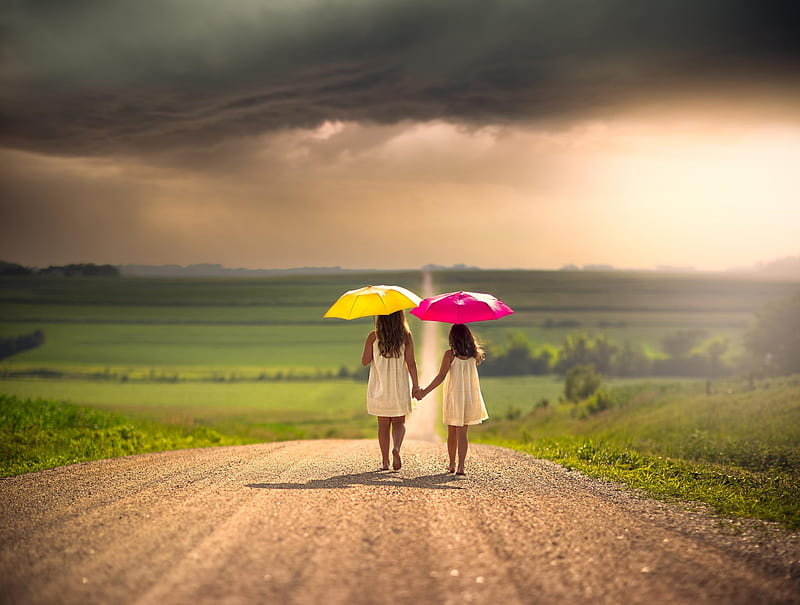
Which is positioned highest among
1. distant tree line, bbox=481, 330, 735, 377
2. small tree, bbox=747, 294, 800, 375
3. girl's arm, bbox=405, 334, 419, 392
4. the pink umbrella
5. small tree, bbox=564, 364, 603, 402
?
the pink umbrella

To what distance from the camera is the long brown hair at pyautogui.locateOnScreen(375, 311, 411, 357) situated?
12461 millimetres

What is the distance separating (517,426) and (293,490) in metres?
47.5

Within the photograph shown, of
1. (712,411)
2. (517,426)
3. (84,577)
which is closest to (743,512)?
(84,577)

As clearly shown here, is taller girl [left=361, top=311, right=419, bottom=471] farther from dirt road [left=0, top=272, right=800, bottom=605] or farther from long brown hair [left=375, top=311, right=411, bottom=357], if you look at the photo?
dirt road [left=0, top=272, right=800, bottom=605]

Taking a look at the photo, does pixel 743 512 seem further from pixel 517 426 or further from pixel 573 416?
pixel 517 426

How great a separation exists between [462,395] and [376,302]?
7.11 feet

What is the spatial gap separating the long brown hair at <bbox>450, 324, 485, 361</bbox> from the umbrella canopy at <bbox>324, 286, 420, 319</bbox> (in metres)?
0.85

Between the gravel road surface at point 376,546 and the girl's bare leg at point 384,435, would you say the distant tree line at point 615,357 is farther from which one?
the gravel road surface at point 376,546

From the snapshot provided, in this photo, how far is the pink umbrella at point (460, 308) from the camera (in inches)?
464

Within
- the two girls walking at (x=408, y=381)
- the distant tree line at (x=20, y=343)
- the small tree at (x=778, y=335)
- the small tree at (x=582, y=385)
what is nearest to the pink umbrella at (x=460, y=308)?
the two girls walking at (x=408, y=381)

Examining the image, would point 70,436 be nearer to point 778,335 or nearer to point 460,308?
point 460,308

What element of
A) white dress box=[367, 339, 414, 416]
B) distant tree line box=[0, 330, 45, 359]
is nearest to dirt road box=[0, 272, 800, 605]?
white dress box=[367, 339, 414, 416]

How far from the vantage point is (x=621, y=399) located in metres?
53.2

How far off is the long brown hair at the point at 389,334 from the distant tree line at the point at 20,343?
596 feet
